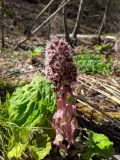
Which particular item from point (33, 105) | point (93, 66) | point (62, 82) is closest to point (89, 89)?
point (93, 66)

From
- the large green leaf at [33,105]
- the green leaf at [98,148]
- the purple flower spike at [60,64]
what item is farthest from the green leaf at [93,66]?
the purple flower spike at [60,64]

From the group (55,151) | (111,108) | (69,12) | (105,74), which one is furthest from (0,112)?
(69,12)

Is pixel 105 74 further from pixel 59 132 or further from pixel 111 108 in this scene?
pixel 59 132

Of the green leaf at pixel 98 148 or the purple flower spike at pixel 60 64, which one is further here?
the green leaf at pixel 98 148

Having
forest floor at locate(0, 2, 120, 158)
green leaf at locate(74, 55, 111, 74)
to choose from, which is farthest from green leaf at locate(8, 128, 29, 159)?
green leaf at locate(74, 55, 111, 74)

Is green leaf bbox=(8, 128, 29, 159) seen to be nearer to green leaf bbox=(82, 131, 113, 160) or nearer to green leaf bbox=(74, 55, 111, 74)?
green leaf bbox=(82, 131, 113, 160)

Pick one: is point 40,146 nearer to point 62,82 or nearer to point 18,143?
point 18,143

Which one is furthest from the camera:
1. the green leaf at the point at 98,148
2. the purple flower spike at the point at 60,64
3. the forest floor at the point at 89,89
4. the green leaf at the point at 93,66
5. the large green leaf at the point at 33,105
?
the green leaf at the point at 93,66

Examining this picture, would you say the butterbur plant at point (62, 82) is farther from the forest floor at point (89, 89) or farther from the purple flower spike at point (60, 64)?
the forest floor at point (89, 89)
